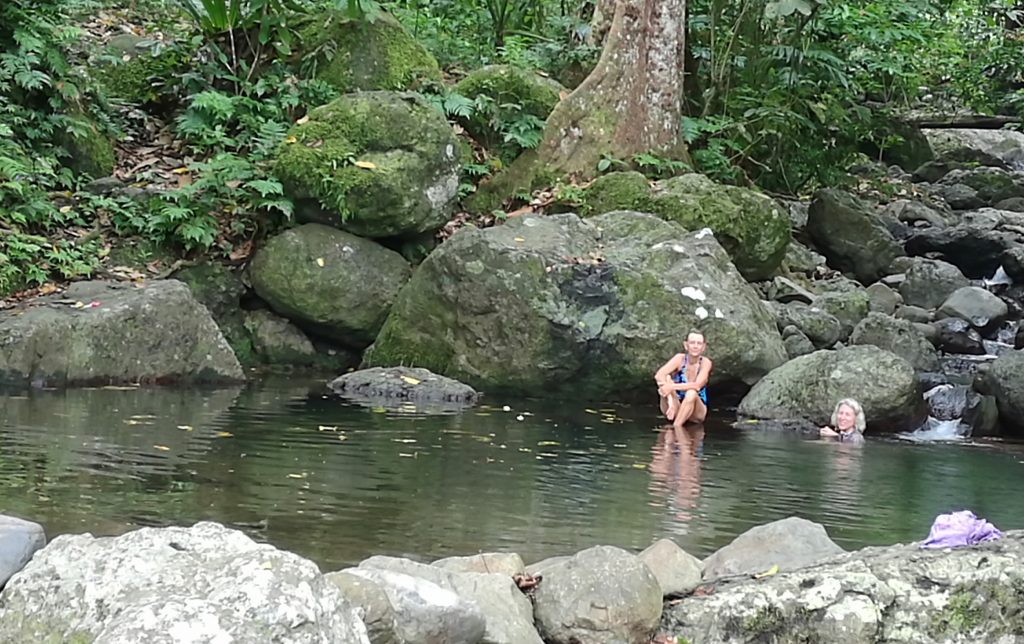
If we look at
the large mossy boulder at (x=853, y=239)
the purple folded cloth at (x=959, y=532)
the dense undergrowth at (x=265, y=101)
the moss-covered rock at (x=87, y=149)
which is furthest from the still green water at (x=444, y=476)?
the large mossy boulder at (x=853, y=239)

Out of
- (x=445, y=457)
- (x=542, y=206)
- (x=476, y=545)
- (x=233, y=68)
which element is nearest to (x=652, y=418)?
(x=445, y=457)

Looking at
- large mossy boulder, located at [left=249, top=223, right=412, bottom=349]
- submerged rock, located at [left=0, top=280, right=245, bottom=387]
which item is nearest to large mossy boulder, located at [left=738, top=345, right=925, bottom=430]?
large mossy boulder, located at [left=249, top=223, right=412, bottom=349]

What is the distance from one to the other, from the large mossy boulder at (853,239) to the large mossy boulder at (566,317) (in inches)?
219

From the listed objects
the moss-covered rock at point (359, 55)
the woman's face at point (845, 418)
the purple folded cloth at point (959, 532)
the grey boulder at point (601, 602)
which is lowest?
the woman's face at point (845, 418)

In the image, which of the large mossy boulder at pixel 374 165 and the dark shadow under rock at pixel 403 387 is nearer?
the dark shadow under rock at pixel 403 387

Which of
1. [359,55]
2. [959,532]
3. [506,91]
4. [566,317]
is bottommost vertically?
[959,532]

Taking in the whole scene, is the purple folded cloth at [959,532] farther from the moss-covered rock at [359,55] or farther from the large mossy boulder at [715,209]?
the moss-covered rock at [359,55]

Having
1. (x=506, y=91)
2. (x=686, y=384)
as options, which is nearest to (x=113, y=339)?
(x=686, y=384)

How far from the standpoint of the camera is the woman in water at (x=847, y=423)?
10.8 metres

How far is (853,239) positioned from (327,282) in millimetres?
8257

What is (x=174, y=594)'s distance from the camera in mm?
3289

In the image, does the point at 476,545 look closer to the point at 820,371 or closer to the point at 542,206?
the point at 820,371

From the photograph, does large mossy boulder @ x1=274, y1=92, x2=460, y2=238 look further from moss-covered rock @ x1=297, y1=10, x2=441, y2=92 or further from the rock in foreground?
the rock in foreground

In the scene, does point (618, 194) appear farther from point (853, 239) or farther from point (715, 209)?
point (853, 239)
